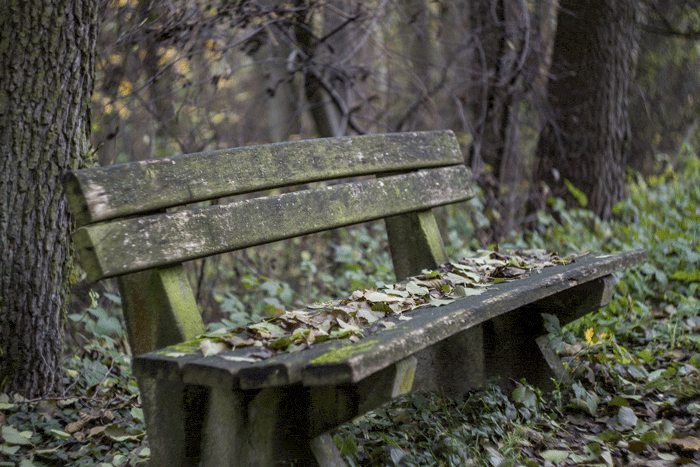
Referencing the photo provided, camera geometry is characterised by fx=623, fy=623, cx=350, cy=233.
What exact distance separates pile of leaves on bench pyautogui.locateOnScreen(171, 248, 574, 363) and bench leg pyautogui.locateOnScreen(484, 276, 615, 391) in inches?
6.6

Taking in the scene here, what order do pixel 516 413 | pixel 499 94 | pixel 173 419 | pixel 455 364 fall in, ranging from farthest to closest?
pixel 499 94 < pixel 455 364 < pixel 516 413 < pixel 173 419

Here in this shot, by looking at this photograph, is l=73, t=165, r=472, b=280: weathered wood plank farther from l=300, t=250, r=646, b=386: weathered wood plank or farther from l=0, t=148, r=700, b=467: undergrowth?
l=0, t=148, r=700, b=467: undergrowth

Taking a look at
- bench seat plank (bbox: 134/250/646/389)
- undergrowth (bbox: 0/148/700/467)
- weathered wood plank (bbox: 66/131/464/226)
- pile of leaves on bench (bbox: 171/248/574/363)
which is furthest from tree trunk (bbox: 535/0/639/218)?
bench seat plank (bbox: 134/250/646/389)

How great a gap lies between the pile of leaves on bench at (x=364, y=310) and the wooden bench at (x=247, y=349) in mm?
50

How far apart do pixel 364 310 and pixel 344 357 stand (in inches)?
21.5

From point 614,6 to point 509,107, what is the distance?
1.20m

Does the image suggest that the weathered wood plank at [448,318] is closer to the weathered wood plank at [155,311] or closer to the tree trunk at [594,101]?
the weathered wood plank at [155,311]

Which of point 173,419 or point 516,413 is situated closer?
point 173,419

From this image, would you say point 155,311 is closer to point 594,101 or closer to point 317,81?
point 317,81

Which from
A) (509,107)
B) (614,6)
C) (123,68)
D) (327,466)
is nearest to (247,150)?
(327,466)

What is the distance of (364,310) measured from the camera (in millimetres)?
1837

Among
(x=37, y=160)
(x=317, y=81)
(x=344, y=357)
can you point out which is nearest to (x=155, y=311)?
(x=344, y=357)

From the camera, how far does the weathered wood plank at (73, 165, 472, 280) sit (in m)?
1.64

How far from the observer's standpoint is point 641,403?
7.95 ft
